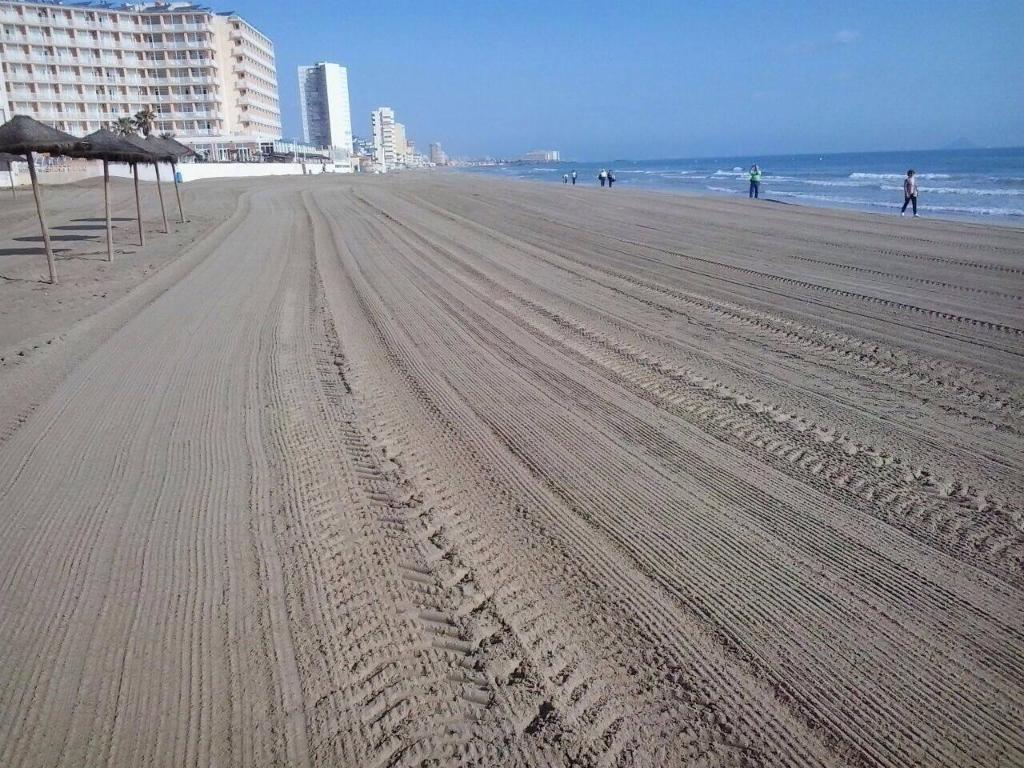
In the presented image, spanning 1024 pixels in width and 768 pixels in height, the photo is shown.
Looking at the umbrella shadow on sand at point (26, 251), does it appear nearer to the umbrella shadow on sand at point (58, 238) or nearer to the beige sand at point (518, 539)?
the umbrella shadow on sand at point (58, 238)

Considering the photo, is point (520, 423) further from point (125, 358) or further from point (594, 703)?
point (125, 358)

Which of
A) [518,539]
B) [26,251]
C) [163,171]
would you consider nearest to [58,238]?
[26,251]

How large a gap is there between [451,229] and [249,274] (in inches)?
309

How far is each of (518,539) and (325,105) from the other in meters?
192

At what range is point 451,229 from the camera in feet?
62.3

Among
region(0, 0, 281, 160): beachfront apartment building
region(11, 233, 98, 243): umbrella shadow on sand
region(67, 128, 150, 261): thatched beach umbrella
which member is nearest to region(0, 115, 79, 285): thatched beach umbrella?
region(67, 128, 150, 261): thatched beach umbrella

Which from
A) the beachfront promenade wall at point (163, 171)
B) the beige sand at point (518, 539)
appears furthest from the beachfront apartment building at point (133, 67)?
the beige sand at point (518, 539)

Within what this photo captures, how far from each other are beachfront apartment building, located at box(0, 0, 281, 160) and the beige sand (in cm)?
8802

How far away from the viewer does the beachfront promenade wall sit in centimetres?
4521

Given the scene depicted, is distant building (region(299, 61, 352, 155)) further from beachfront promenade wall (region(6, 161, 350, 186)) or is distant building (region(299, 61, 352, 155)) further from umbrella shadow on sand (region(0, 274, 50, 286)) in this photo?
umbrella shadow on sand (region(0, 274, 50, 286))

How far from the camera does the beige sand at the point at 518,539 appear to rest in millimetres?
2463

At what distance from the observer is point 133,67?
8288cm

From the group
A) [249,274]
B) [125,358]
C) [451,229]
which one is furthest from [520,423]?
[451,229]

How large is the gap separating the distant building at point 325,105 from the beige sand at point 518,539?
17323 centimetres
